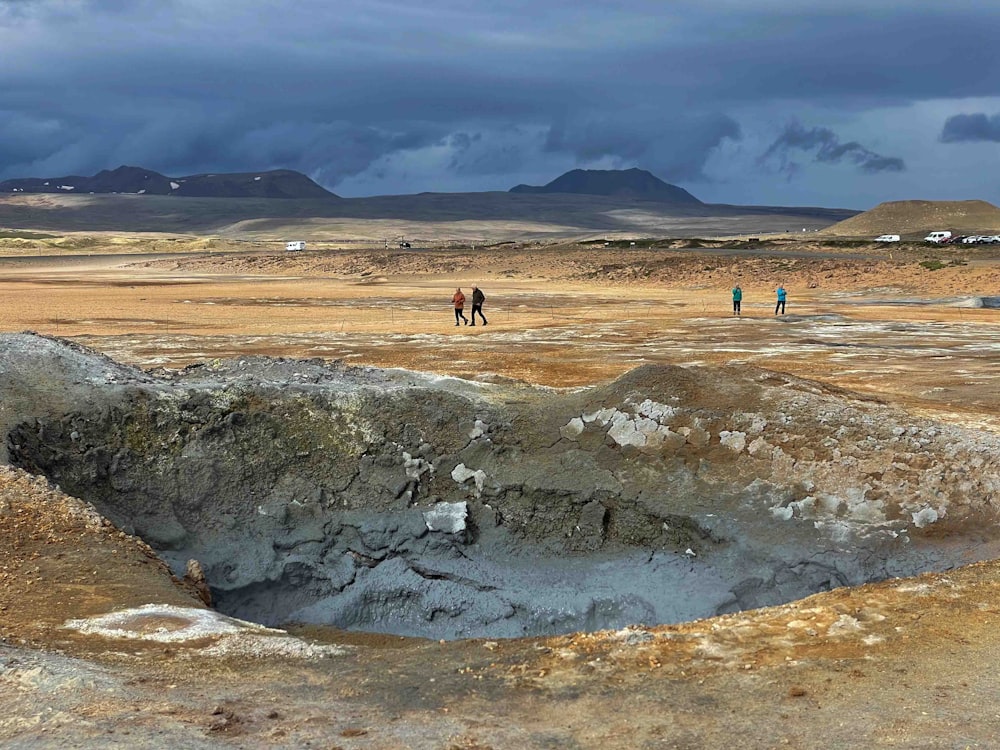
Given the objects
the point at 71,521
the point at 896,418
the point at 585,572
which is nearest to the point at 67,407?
the point at 71,521

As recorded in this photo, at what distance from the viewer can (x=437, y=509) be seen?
13.2 m

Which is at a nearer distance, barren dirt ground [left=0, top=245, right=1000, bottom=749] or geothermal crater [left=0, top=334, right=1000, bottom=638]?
barren dirt ground [left=0, top=245, right=1000, bottom=749]

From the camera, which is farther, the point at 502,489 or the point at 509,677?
the point at 502,489

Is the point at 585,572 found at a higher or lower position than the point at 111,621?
lower

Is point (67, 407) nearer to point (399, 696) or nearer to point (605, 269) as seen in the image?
point (399, 696)

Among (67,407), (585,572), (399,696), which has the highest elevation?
(67,407)

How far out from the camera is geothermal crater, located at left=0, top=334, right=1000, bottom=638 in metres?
12.2

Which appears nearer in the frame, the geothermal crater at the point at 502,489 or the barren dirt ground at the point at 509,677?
the barren dirt ground at the point at 509,677

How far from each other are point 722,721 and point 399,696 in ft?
7.16

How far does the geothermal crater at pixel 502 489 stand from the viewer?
39.9 feet

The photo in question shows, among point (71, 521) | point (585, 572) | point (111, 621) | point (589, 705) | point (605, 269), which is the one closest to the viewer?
point (589, 705)

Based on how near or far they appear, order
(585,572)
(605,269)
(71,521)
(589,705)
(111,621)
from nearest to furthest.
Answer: (589,705) < (111,621) < (71,521) < (585,572) < (605,269)

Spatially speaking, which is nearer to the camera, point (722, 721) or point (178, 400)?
point (722, 721)

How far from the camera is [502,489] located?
1338 cm
